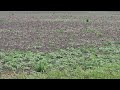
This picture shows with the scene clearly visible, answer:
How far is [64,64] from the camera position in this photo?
29.8 feet

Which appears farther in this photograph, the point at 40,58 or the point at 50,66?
the point at 40,58

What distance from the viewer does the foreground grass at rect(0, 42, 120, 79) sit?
7609mm

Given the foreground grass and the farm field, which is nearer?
the foreground grass

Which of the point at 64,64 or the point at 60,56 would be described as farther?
the point at 60,56

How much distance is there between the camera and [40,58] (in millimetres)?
9961

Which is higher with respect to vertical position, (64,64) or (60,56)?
(60,56)

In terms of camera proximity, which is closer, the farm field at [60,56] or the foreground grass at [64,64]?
the foreground grass at [64,64]

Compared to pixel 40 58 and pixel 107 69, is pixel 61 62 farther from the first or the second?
pixel 107 69

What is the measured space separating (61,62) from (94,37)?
6.48 metres

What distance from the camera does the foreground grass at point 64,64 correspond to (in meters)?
7.61
